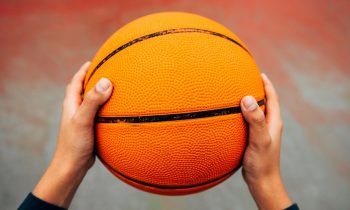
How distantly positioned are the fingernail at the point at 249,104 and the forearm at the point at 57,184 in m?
0.50

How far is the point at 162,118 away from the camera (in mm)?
838

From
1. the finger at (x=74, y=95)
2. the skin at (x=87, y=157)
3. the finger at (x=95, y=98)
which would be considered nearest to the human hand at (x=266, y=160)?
the skin at (x=87, y=157)

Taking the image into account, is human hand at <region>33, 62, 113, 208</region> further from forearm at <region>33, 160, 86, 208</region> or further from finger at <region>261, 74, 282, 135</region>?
finger at <region>261, 74, 282, 135</region>

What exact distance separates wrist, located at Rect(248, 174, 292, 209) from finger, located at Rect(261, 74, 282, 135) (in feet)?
0.45

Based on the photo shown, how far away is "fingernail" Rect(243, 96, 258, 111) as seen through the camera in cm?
85

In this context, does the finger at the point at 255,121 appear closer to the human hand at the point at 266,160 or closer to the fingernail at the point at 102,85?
the human hand at the point at 266,160

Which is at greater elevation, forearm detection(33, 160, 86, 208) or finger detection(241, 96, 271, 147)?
finger detection(241, 96, 271, 147)

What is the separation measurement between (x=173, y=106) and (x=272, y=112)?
0.35 m

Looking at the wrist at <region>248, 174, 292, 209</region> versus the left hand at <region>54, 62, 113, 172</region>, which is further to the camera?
the wrist at <region>248, 174, 292, 209</region>

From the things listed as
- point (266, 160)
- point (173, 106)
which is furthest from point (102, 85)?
point (266, 160)

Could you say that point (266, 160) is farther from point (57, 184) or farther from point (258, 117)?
point (57, 184)

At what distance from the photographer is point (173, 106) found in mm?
833

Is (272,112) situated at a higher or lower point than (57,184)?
higher

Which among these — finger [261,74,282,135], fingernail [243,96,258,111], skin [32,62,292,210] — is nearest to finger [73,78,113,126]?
skin [32,62,292,210]
